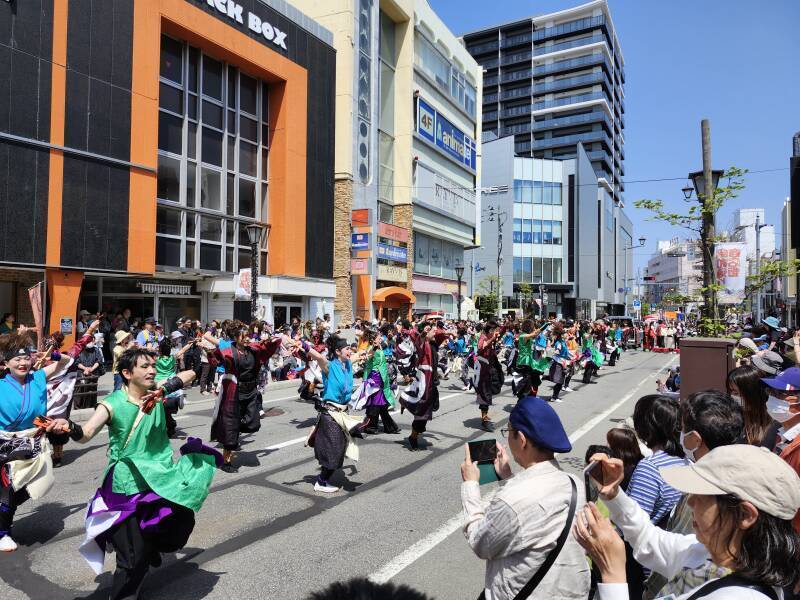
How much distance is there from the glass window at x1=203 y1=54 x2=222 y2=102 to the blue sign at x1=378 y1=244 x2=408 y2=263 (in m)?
11.7

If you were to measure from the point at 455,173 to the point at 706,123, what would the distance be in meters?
33.7

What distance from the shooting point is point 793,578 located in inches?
57.2

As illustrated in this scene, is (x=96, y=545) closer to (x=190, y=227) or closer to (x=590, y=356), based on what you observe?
(x=590, y=356)

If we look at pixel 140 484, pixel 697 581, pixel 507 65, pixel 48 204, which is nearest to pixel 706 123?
pixel 697 581

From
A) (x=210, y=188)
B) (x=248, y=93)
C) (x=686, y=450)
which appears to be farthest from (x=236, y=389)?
(x=248, y=93)

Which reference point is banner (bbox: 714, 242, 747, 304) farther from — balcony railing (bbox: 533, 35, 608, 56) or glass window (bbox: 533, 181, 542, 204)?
balcony railing (bbox: 533, 35, 608, 56)

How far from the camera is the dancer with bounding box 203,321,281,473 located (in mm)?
7043

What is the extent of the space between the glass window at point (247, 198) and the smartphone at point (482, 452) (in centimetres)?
2251

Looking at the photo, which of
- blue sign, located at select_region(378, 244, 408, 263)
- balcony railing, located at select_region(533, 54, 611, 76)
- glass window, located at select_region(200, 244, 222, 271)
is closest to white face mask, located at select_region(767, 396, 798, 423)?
glass window, located at select_region(200, 244, 222, 271)

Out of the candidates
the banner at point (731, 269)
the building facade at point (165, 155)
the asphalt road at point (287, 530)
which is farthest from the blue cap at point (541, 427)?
the building facade at point (165, 155)

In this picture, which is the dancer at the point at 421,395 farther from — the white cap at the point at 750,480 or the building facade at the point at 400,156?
the building facade at the point at 400,156

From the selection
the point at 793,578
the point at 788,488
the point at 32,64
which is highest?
the point at 32,64

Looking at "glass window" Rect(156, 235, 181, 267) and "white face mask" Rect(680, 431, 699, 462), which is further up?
"glass window" Rect(156, 235, 181, 267)

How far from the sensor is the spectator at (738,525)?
146cm
